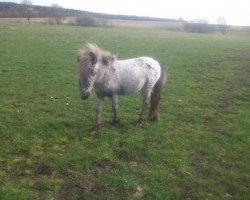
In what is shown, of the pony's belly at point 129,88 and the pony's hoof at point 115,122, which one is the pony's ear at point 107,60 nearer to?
the pony's belly at point 129,88

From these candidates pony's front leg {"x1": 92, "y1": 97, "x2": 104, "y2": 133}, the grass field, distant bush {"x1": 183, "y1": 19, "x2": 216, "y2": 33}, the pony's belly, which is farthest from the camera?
distant bush {"x1": 183, "y1": 19, "x2": 216, "y2": 33}

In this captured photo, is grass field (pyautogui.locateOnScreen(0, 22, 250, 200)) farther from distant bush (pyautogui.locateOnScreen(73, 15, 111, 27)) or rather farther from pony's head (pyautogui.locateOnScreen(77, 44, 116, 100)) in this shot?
distant bush (pyautogui.locateOnScreen(73, 15, 111, 27))

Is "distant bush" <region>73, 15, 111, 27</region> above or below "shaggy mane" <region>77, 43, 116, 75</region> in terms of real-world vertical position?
below

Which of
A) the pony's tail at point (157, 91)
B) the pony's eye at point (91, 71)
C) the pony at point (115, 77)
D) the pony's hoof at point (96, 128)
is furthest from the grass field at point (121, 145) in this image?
the pony's eye at point (91, 71)

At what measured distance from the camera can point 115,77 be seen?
10961 mm

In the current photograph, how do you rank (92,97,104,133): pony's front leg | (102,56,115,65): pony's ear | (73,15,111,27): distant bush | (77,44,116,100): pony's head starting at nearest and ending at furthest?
(77,44,116,100): pony's head, (102,56,115,65): pony's ear, (92,97,104,133): pony's front leg, (73,15,111,27): distant bush

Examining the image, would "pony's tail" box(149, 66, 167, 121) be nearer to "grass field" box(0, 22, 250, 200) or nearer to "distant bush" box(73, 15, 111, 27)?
"grass field" box(0, 22, 250, 200)

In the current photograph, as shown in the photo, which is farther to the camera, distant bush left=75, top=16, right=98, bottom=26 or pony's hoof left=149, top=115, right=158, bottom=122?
distant bush left=75, top=16, right=98, bottom=26

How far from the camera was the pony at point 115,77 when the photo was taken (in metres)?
9.90

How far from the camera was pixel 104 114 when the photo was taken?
13031mm

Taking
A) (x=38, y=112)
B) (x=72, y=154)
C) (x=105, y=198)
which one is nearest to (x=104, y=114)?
(x=38, y=112)

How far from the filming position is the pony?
9.90 metres

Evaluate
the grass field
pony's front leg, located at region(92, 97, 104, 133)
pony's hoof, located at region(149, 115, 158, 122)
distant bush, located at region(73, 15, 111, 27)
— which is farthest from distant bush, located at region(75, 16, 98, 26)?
pony's front leg, located at region(92, 97, 104, 133)

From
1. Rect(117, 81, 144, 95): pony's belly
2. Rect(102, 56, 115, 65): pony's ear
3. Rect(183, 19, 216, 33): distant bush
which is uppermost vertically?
Rect(102, 56, 115, 65): pony's ear
